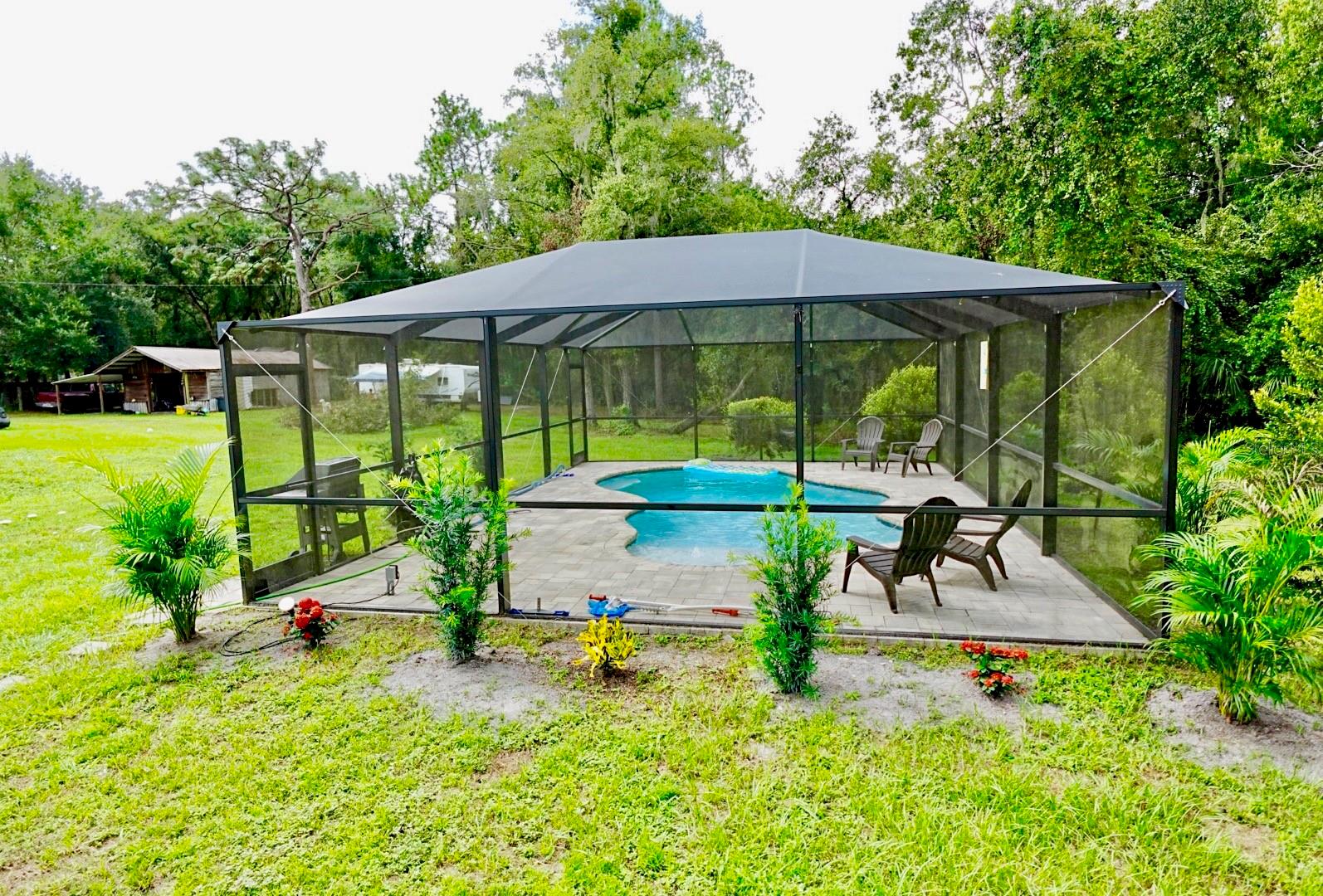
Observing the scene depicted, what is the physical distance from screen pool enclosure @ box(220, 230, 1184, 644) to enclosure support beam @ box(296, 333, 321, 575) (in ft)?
0.06

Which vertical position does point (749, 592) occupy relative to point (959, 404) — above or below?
below

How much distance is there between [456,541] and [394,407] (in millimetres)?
3402

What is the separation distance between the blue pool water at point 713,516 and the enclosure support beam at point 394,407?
2.57 meters

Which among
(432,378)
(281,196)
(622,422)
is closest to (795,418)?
(432,378)

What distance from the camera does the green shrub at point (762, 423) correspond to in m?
11.0

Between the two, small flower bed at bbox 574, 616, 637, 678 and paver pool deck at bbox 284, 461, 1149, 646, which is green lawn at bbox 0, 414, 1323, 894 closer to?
small flower bed at bbox 574, 616, 637, 678

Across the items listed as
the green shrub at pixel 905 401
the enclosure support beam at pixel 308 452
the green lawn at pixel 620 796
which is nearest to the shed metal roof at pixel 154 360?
the enclosure support beam at pixel 308 452

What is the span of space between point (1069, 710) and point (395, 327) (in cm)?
587

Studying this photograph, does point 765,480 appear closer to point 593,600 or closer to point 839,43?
point 593,600

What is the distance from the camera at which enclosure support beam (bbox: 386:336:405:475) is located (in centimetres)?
680

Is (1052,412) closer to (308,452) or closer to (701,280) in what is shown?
(701,280)

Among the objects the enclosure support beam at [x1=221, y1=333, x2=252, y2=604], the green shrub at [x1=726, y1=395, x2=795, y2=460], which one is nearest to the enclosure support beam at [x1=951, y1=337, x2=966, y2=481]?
the green shrub at [x1=726, y1=395, x2=795, y2=460]

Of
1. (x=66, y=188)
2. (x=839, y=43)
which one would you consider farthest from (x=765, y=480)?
(x=66, y=188)

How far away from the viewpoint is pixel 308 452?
588 cm
